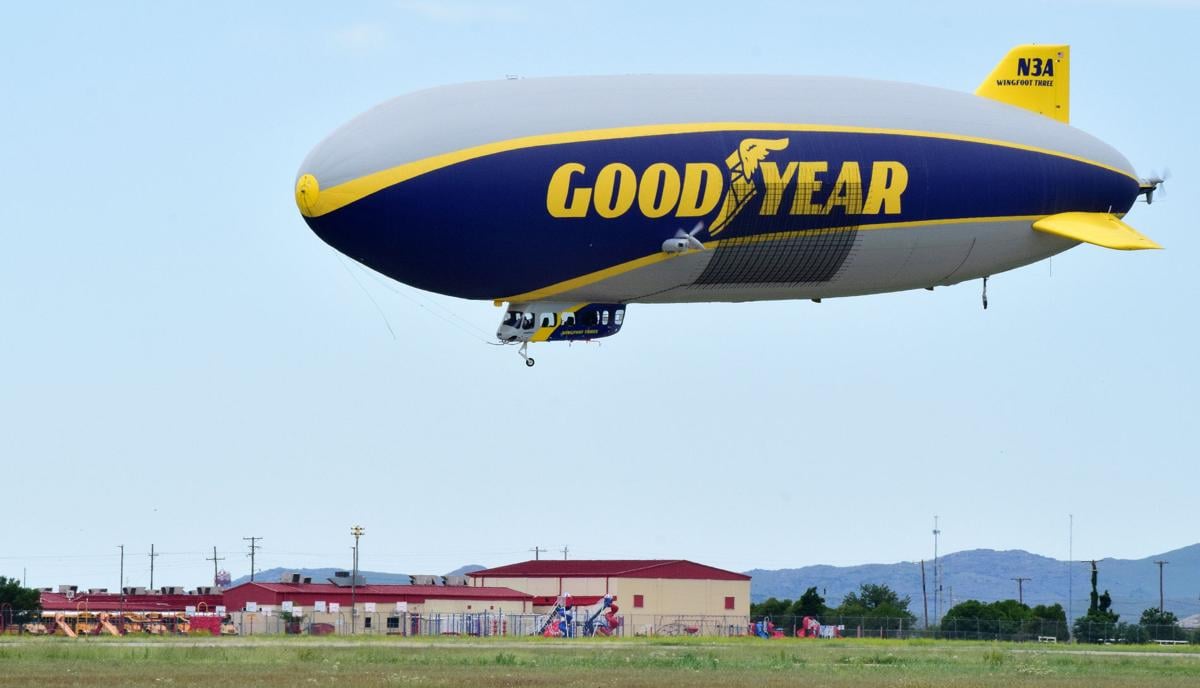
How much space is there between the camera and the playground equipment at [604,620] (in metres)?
110

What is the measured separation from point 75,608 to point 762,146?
9274 centimetres

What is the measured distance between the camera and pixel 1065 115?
57.7 metres

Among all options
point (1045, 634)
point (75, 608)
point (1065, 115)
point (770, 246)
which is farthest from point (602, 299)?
point (75, 608)

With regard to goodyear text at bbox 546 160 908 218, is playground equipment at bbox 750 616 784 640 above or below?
below

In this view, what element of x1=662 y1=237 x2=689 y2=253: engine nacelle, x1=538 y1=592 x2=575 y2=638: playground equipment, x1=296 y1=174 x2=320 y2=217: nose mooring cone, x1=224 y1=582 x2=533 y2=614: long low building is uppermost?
x1=296 y1=174 x2=320 y2=217: nose mooring cone

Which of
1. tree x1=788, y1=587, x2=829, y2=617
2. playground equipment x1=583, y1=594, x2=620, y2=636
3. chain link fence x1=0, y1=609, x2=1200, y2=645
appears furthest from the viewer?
tree x1=788, y1=587, x2=829, y2=617

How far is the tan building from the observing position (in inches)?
4734

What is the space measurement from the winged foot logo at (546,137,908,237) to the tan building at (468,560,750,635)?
240 ft

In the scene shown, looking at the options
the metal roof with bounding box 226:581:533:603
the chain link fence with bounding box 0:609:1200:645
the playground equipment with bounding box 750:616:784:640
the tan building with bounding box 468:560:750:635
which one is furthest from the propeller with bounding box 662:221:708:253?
the metal roof with bounding box 226:581:533:603

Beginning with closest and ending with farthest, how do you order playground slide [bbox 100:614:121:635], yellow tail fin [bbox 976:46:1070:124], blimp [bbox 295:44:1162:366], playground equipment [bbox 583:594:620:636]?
blimp [bbox 295:44:1162:366], yellow tail fin [bbox 976:46:1070:124], playground slide [bbox 100:614:121:635], playground equipment [bbox 583:594:620:636]

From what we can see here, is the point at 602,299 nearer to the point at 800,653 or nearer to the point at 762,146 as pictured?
the point at 762,146

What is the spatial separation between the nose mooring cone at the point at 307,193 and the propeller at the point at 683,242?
8.85 m

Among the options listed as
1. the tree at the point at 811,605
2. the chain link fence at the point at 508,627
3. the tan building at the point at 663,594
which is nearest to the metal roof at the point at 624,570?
the tan building at the point at 663,594

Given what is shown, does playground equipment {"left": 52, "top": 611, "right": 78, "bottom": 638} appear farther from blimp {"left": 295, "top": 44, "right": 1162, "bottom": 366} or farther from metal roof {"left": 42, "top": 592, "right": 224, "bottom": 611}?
blimp {"left": 295, "top": 44, "right": 1162, "bottom": 366}
